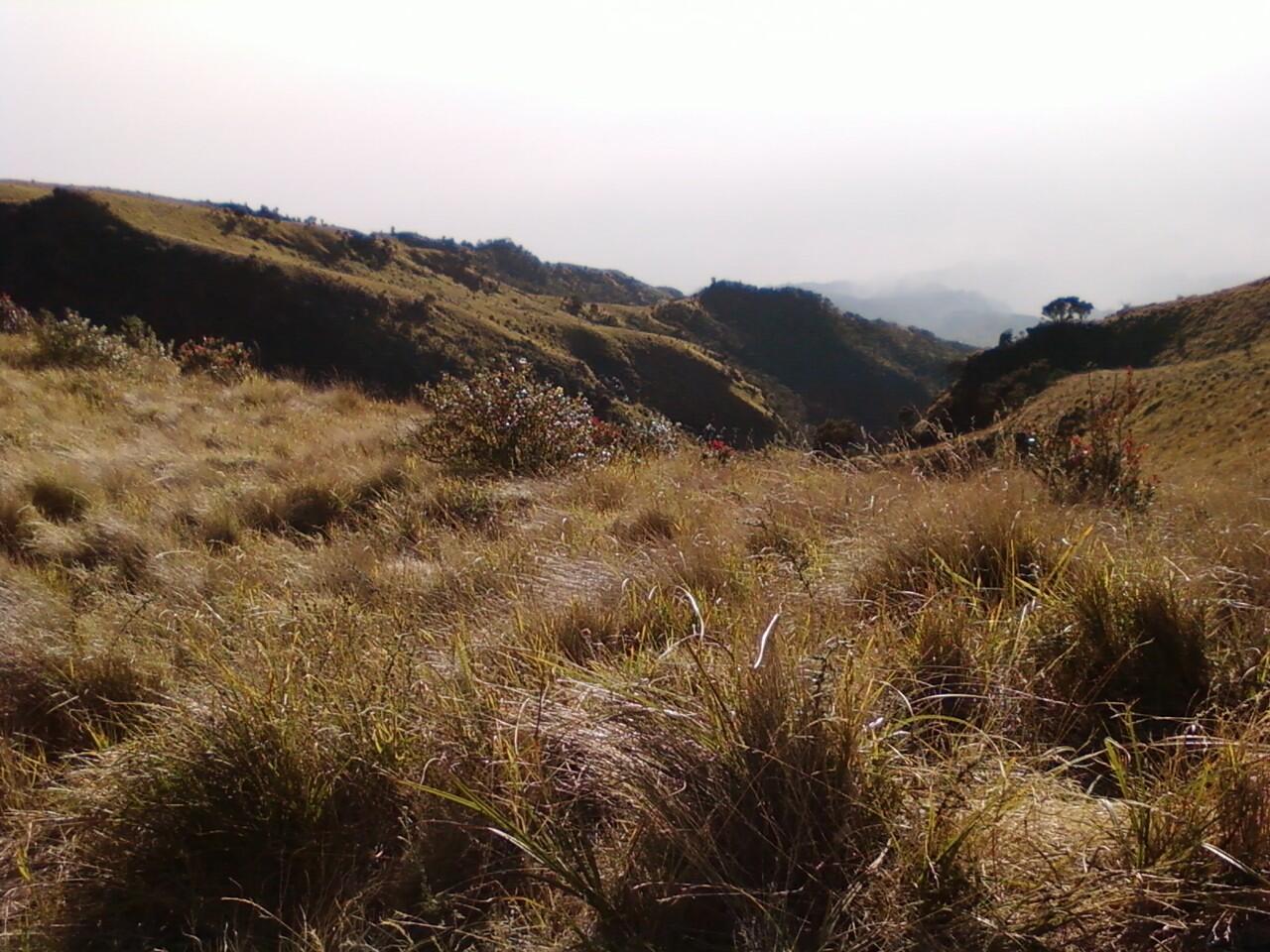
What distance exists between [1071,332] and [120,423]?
80.4 m

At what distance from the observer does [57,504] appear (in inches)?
169

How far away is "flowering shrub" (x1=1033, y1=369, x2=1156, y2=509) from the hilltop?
28.6 ft

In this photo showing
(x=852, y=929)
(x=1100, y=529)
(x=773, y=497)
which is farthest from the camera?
(x=773, y=497)

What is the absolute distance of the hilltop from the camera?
154ft

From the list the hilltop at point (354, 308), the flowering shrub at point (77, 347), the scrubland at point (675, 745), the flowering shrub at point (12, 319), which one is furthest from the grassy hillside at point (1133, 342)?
the scrubland at point (675, 745)

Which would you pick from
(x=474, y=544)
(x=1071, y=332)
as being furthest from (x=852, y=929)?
(x=1071, y=332)

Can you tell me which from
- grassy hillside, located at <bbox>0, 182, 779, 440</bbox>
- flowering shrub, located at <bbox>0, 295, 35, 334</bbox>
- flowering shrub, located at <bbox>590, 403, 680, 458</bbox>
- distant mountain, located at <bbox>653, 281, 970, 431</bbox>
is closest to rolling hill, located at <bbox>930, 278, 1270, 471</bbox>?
grassy hillside, located at <bbox>0, 182, 779, 440</bbox>

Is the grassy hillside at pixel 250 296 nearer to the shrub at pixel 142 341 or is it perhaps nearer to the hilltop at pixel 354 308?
the hilltop at pixel 354 308

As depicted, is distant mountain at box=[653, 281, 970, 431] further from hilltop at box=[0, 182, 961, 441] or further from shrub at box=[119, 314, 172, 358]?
shrub at box=[119, 314, 172, 358]

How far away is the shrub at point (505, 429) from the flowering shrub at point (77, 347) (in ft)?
21.5

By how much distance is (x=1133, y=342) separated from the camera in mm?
67875

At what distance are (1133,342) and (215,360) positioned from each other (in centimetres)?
7835

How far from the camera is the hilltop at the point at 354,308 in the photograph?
46.9 meters

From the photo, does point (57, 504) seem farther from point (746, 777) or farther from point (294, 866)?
point (746, 777)
